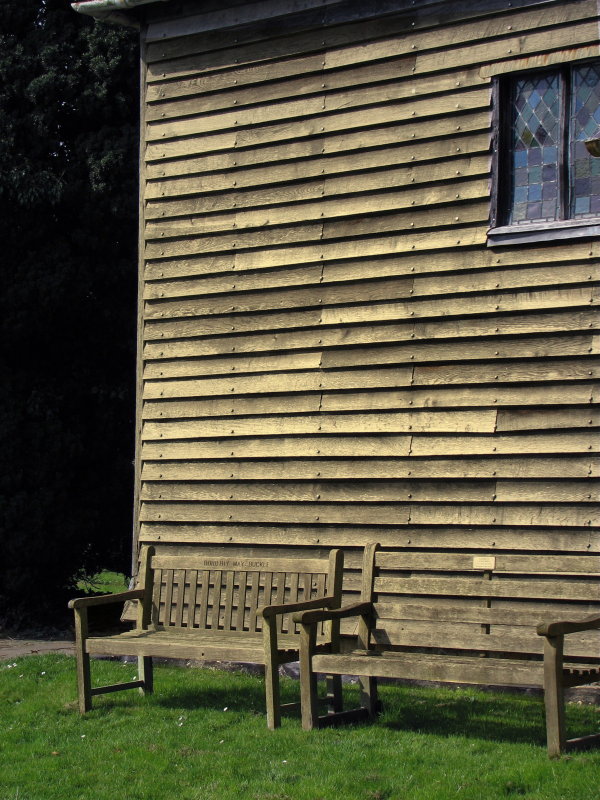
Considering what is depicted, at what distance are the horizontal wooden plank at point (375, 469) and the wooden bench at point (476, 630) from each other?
0.67 m

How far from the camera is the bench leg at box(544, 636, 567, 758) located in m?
6.34

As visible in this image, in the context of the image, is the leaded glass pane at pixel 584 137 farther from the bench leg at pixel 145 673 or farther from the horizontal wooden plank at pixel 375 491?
the bench leg at pixel 145 673

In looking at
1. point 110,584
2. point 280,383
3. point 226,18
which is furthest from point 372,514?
point 110,584

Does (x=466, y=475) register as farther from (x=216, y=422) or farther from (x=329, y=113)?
(x=329, y=113)

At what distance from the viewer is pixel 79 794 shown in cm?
630

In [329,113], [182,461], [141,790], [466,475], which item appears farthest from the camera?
[182,461]

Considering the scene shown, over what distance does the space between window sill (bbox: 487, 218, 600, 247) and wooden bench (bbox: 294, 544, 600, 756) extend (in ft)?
7.61

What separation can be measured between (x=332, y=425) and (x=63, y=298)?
297 inches

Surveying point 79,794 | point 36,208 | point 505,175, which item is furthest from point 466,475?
point 36,208

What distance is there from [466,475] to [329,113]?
10.5 ft

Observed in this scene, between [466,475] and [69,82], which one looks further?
[69,82]

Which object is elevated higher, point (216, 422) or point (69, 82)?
point (69, 82)

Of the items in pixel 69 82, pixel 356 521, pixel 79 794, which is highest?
pixel 69 82

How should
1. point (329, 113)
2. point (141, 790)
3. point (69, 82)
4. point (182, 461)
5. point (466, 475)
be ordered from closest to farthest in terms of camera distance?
point (141, 790)
point (466, 475)
point (329, 113)
point (182, 461)
point (69, 82)
